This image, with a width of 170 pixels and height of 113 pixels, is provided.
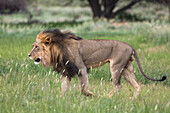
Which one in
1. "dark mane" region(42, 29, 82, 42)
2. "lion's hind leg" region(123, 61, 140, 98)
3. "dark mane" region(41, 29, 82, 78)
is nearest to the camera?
"dark mane" region(41, 29, 82, 78)

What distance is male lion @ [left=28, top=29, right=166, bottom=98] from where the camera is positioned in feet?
18.0

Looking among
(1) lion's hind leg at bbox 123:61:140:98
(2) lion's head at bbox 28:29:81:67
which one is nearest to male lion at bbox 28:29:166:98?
(2) lion's head at bbox 28:29:81:67

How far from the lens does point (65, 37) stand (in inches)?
225

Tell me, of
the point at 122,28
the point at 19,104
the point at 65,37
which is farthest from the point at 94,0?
the point at 19,104

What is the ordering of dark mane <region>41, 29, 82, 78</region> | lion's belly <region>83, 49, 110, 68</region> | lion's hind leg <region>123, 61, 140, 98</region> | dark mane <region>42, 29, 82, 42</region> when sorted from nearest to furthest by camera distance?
dark mane <region>41, 29, 82, 78</region> < dark mane <region>42, 29, 82, 42</region> < lion's belly <region>83, 49, 110, 68</region> < lion's hind leg <region>123, 61, 140, 98</region>

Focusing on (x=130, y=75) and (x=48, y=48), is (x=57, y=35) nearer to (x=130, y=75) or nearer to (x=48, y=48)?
(x=48, y=48)

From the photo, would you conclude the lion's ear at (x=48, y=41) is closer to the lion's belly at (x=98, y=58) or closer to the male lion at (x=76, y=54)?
the male lion at (x=76, y=54)

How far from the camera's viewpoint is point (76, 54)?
5.56m

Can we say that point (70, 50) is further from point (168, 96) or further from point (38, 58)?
point (168, 96)

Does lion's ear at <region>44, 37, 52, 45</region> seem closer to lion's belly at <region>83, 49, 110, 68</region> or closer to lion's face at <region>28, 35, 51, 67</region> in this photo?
lion's face at <region>28, 35, 51, 67</region>

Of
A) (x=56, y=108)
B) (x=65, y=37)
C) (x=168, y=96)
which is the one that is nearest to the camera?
(x=56, y=108)

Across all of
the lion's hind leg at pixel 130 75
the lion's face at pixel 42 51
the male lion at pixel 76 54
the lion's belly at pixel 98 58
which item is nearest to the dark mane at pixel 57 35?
the male lion at pixel 76 54

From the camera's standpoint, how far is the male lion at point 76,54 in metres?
5.48

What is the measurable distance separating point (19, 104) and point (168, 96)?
8.88 ft
